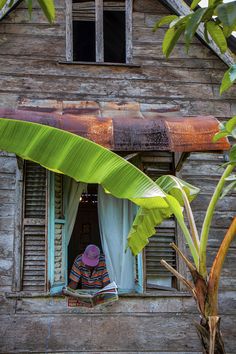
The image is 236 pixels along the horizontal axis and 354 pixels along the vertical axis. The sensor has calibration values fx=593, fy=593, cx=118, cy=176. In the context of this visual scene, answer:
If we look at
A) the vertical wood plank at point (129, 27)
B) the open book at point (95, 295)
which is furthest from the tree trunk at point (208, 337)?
the vertical wood plank at point (129, 27)

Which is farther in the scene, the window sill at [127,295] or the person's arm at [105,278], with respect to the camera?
the person's arm at [105,278]

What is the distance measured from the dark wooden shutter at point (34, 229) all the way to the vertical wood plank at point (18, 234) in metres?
0.05

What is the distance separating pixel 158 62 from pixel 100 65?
2.51 feet

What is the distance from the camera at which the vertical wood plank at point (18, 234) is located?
6.52 metres

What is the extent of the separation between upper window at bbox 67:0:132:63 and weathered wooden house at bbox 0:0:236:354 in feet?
0.07

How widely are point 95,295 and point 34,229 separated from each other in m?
1.06

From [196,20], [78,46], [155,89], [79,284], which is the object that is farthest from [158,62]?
[196,20]

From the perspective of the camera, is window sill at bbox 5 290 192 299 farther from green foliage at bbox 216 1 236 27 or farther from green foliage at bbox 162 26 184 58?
green foliage at bbox 216 1 236 27

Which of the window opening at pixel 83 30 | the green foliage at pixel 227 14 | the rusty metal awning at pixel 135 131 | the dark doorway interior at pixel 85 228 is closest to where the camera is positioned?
the green foliage at pixel 227 14

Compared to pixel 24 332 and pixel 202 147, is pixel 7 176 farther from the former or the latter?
pixel 202 147

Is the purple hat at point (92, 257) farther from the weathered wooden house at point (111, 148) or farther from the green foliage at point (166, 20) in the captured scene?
the green foliage at point (166, 20)

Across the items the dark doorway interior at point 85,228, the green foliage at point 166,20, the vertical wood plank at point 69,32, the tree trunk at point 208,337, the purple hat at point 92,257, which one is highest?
the vertical wood plank at point 69,32

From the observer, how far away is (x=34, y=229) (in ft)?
21.9

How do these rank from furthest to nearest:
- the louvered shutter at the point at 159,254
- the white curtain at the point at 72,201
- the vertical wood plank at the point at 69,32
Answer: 1. the vertical wood plank at the point at 69,32
2. the white curtain at the point at 72,201
3. the louvered shutter at the point at 159,254
